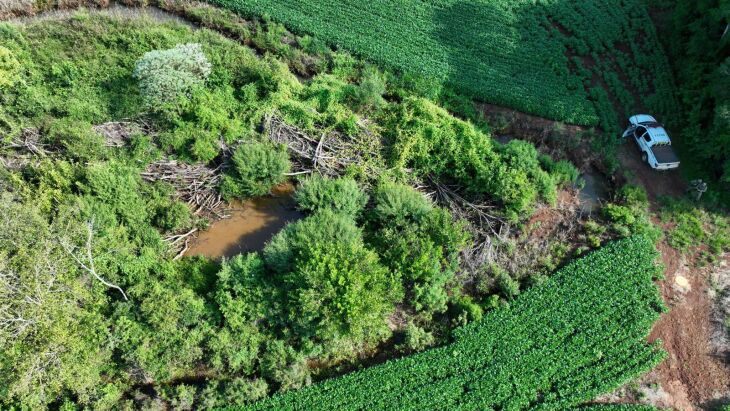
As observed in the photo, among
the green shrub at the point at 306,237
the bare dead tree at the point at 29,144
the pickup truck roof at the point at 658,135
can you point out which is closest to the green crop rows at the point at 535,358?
the green shrub at the point at 306,237

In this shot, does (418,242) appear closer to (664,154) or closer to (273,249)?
(273,249)

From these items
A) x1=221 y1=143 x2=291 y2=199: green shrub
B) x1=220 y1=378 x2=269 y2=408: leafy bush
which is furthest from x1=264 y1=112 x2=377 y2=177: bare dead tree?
x1=220 y1=378 x2=269 y2=408: leafy bush

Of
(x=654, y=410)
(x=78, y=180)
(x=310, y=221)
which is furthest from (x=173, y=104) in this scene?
(x=654, y=410)

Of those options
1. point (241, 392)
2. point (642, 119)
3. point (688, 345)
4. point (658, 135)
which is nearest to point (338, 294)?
point (241, 392)

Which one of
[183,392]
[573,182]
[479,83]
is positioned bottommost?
[183,392]

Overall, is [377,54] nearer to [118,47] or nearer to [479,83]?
[479,83]

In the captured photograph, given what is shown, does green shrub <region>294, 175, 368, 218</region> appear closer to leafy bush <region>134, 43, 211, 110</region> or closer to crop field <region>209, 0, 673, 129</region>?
leafy bush <region>134, 43, 211, 110</region>
